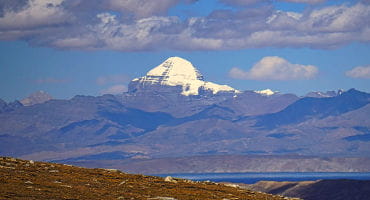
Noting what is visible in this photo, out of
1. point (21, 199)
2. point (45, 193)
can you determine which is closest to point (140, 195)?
point (45, 193)

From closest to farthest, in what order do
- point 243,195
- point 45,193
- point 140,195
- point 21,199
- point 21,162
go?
point 21,199 → point 45,193 → point 140,195 → point 243,195 → point 21,162

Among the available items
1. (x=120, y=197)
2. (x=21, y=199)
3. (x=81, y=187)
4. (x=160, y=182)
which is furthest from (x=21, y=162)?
(x=21, y=199)

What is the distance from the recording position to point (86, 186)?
2660 inches

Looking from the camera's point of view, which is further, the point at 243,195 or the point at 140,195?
Answer: the point at 243,195

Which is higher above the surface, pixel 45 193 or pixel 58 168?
pixel 58 168

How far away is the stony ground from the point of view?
196 ft

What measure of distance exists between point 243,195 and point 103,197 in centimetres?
2228

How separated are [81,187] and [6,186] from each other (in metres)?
8.08

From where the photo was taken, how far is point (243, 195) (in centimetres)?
7906

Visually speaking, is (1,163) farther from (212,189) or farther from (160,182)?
(212,189)

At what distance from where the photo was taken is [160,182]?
8125cm

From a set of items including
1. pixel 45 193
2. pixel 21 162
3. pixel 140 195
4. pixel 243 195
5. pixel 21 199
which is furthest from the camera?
pixel 21 162

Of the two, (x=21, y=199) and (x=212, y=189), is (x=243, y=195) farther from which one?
(x=21, y=199)

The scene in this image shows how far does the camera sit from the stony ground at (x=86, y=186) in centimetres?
5959
